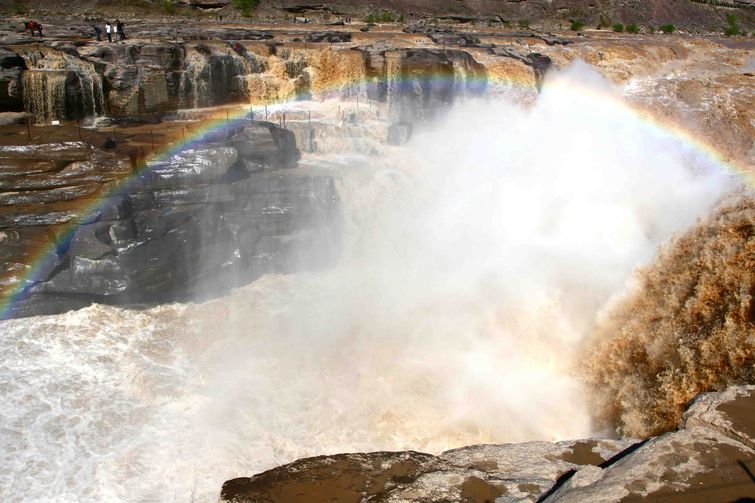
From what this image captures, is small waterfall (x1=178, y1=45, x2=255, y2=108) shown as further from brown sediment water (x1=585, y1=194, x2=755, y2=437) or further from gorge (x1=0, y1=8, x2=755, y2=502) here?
brown sediment water (x1=585, y1=194, x2=755, y2=437)

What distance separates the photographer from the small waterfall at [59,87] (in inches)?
671

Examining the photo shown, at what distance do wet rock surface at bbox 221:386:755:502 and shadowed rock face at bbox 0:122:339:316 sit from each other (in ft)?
26.1

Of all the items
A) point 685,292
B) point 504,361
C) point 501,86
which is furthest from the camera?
point 501,86

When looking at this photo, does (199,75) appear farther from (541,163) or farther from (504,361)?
(504,361)

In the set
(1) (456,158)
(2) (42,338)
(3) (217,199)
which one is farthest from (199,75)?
(2) (42,338)

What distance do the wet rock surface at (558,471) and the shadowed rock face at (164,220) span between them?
26.1 ft

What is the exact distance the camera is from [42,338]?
12.0 meters

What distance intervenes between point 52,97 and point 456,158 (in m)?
12.7

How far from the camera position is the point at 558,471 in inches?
269

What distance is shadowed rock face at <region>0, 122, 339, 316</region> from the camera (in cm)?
1279

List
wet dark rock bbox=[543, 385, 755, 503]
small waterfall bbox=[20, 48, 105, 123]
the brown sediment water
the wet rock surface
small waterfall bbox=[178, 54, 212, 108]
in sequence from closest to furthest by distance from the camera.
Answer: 1. wet dark rock bbox=[543, 385, 755, 503]
2. the wet rock surface
3. the brown sediment water
4. small waterfall bbox=[20, 48, 105, 123]
5. small waterfall bbox=[178, 54, 212, 108]

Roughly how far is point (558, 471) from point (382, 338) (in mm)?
5947

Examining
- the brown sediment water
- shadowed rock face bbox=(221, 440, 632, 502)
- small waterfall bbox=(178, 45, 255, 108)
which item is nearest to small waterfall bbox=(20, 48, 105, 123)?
small waterfall bbox=(178, 45, 255, 108)

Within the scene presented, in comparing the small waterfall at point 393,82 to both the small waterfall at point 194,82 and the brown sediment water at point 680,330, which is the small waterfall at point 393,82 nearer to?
the small waterfall at point 194,82
